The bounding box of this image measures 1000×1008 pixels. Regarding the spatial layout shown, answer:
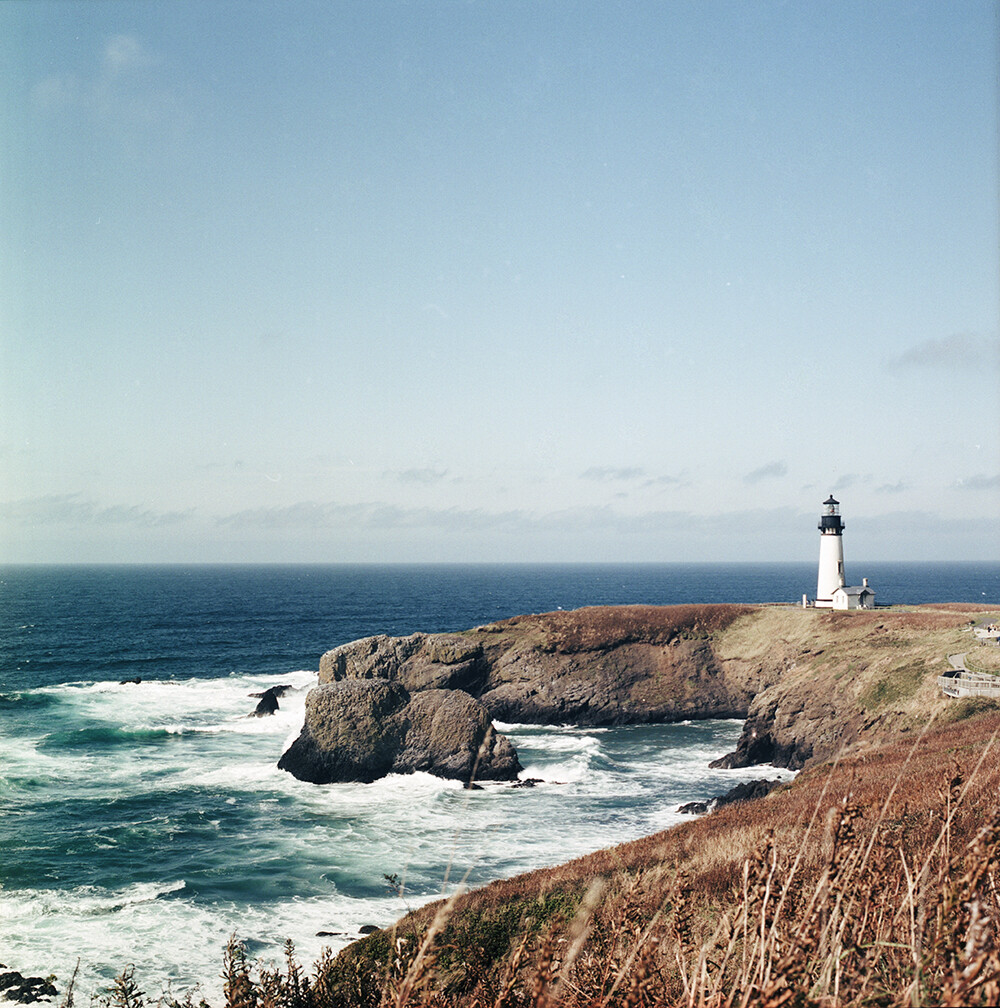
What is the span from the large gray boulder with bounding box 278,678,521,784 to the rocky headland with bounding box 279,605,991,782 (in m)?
0.06

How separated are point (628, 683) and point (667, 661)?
3.16 meters

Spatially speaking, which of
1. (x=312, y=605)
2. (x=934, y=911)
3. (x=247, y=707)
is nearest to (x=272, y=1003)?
(x=934, y=911)

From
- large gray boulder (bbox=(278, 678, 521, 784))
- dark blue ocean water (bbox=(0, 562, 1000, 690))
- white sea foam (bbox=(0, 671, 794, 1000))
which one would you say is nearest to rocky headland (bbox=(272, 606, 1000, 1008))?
large gray boulder (bbox=(278, 678, 521, 784))

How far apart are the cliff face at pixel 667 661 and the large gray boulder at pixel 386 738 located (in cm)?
874

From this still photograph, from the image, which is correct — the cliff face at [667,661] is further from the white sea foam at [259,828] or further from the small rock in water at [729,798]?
the small rock in water at [729,798]

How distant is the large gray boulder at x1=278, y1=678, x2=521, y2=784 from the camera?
3184 centimetres

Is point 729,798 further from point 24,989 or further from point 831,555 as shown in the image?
point 831,555

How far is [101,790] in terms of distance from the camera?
30453 millimetres

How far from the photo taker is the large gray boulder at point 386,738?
31844 millimetres

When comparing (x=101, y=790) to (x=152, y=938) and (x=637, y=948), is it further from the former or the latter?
(x=637, y=948)

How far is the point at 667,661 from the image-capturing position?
46844 millimetres

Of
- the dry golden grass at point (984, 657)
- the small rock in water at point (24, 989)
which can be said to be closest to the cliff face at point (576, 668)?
the dry golden grass at point (984, 657)

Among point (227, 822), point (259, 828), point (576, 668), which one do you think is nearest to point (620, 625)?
point (576, 668)

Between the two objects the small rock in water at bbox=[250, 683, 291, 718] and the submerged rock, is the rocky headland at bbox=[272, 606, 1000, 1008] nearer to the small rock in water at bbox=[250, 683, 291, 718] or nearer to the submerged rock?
the submerged rock
